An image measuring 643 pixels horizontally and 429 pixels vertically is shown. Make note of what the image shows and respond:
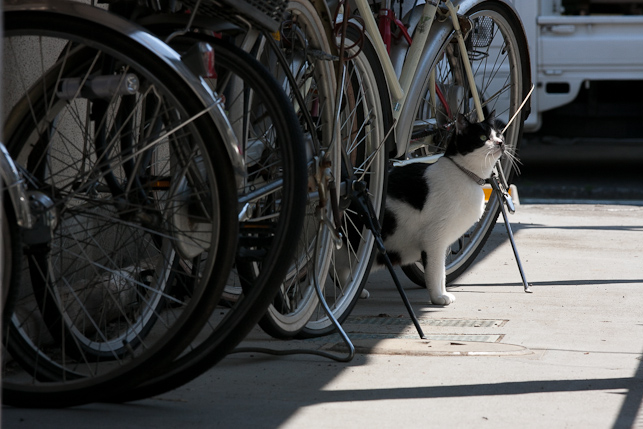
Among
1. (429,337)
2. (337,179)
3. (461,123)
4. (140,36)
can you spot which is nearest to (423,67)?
(461,123)

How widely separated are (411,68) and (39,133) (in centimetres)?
193

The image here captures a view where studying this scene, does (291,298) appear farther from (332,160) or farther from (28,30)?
(28,30)

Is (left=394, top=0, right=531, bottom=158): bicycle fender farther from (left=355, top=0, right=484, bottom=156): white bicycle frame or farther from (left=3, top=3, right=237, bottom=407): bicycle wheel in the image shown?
(left=3, top=3, right=237, bottom=407): bicycle wheel

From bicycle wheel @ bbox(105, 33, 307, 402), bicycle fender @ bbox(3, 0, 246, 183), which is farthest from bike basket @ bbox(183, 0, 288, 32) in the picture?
bicycle fender @ bbox(3, 0, 246, 183)

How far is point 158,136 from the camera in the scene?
7.22 feet

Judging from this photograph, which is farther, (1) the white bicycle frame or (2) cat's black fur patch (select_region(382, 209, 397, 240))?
(2) cat's black fur patch (select_region(382, 209, 397, 240))

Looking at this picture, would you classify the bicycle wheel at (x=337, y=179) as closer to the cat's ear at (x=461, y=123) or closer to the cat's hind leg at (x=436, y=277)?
the cat's hind leg at (x=436, y=277)

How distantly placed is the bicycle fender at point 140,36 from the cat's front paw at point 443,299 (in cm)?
196

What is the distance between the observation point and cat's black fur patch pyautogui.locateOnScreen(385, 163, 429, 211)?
4.03 meters

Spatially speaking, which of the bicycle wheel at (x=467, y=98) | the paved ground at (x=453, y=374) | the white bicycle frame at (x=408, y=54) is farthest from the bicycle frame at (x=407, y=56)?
the paved ground at (x=453, y=374)

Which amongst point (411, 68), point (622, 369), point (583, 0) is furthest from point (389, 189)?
point (583, 0)

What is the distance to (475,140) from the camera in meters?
4.00

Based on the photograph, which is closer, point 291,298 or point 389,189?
point 291,298

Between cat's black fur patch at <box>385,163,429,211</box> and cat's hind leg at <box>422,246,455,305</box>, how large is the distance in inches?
9.3
